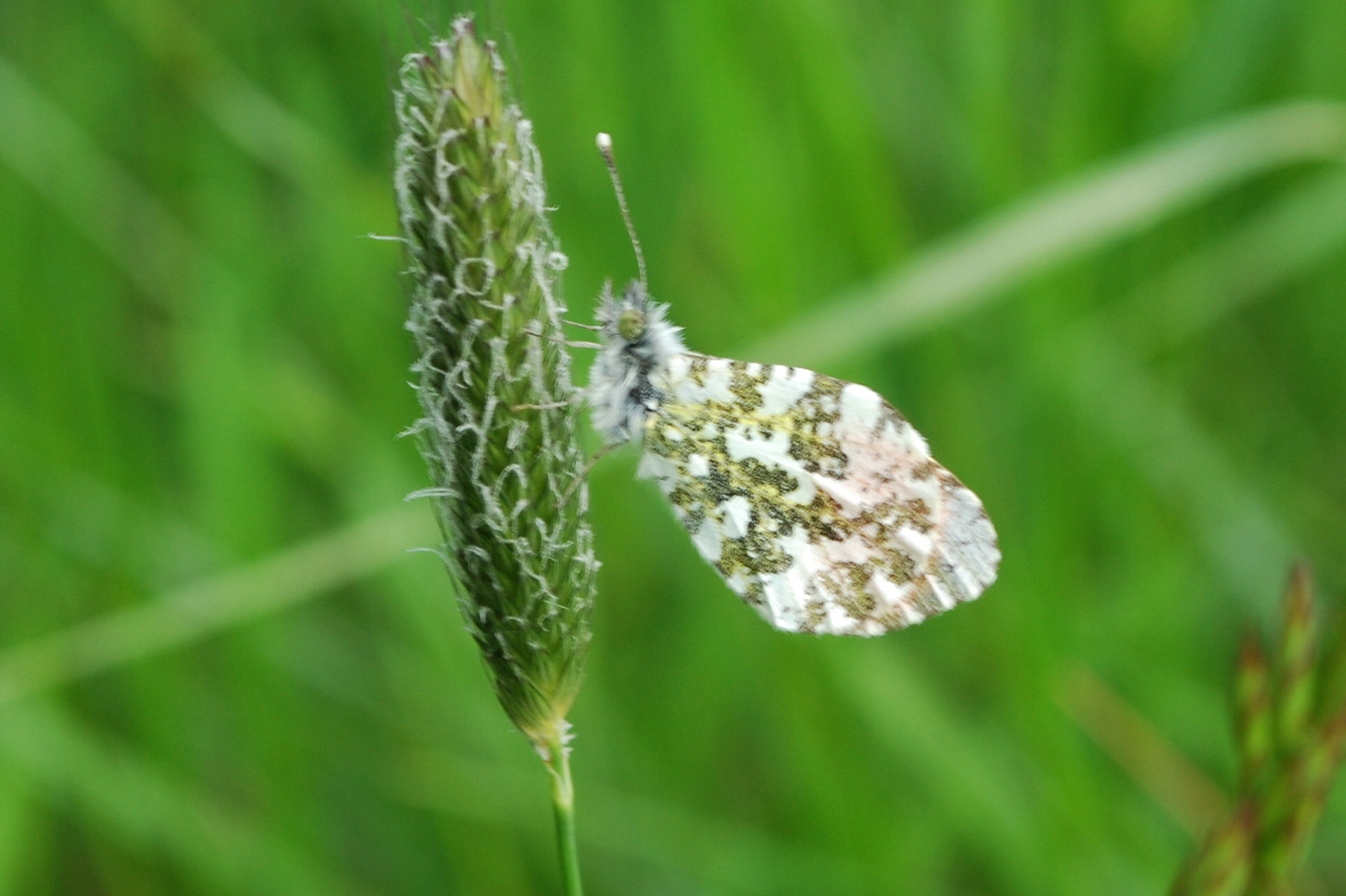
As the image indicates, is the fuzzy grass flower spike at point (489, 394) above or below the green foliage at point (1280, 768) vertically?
above

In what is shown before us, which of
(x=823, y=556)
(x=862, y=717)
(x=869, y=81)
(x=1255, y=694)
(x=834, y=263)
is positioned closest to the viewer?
(x=1255, y=694)

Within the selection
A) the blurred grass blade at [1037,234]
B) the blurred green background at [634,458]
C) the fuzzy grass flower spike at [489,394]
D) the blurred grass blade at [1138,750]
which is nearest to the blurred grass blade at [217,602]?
the blurred green background at [634,458]

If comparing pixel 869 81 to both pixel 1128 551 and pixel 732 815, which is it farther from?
pixel 732 815

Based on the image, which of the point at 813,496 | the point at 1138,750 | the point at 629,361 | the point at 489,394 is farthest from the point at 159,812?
the point at 1138,750

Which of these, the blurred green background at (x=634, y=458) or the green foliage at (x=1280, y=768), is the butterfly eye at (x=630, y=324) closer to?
the blurred green background at (x=634, y=458)

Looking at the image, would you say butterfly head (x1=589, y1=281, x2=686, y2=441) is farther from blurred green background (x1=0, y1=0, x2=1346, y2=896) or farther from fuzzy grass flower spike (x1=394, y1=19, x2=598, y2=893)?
blurred green background (x1=0, y1=0, x2=1346, y2=896)

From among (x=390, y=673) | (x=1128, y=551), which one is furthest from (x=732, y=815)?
(x=1128, y=551)

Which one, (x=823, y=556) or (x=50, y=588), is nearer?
(x=823, y=556)
